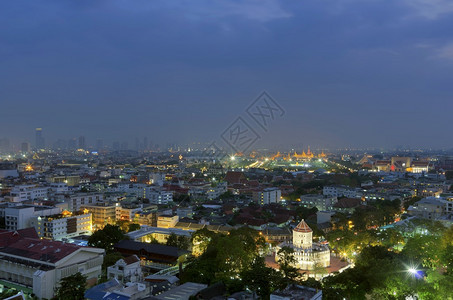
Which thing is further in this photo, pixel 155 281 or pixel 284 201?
pixel 284 201

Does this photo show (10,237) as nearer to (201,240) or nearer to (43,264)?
(43,264)

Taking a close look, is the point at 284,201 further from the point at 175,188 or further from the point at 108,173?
the point at 108,173

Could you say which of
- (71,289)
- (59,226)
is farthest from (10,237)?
(71,289)

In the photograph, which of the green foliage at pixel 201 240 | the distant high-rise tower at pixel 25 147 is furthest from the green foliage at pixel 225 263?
the distant high-rise tower at pixel 25 147

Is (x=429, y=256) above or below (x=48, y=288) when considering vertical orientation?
above

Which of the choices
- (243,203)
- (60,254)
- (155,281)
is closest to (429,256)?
(155,281)

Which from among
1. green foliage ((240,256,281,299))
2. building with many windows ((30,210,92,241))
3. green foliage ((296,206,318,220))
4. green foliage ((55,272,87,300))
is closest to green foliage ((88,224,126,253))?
building with many windows ((30,210,92,241))

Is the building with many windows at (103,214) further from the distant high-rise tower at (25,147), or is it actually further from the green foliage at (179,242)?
the distant high-rise tower at (25,147)

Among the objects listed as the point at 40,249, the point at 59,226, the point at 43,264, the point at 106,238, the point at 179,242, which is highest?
the point at 40,249
